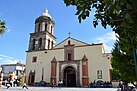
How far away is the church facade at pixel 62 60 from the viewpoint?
3528 centimetres

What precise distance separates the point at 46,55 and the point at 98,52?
11995 mm

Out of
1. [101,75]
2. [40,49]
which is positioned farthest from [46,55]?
[101,75]

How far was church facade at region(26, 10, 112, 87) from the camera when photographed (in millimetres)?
35281

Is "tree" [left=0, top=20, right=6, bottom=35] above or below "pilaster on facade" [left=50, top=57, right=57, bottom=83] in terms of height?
above

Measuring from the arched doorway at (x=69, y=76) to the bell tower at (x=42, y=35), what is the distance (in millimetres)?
7489

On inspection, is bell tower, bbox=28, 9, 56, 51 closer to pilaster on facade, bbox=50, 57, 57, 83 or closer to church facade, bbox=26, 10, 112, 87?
church facade, bbox=26, 10, 112, 87

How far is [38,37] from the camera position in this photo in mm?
42062

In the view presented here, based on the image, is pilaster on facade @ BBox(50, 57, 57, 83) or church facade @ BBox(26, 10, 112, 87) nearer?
church facade @ BBox(26, 10, 112, 87)

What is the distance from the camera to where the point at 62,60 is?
39031 millimetres

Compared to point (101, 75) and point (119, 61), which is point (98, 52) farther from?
point (119, 61)

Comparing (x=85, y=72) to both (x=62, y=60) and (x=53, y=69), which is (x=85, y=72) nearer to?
(x=62, y=60)

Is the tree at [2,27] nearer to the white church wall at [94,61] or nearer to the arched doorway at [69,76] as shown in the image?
the white church wall at [94,61]

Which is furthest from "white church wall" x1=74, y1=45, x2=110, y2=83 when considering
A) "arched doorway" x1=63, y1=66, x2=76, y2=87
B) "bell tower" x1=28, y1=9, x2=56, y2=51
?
"bell tower" x1=28, y1=9, x2=56, y2=51

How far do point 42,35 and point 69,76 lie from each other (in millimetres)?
11357
